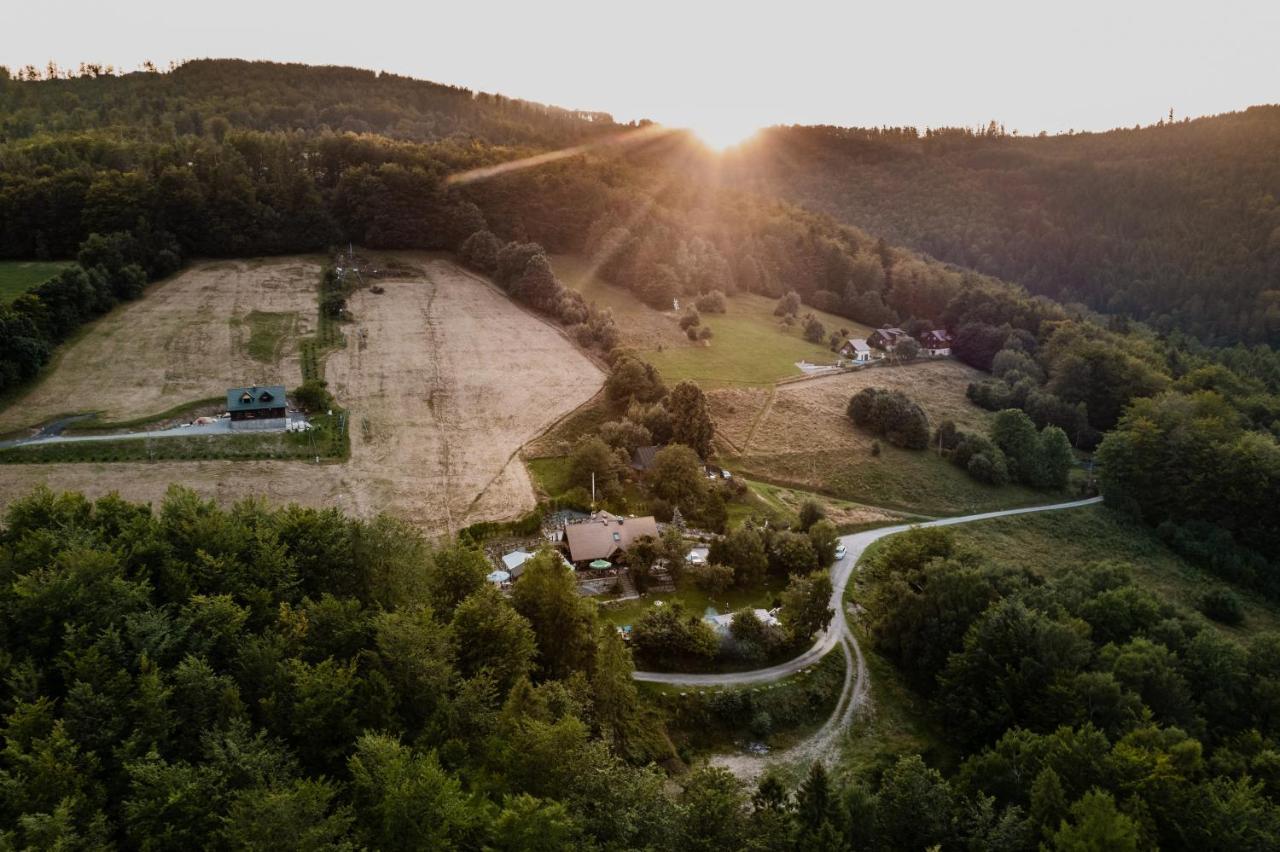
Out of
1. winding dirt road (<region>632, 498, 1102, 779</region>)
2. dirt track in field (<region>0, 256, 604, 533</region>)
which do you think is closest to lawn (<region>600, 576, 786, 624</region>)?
winding dirt road (<region>632, 498, 1102, 779</region>)

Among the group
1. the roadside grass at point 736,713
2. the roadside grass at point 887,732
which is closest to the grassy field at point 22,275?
the roadside grass at point 736,713

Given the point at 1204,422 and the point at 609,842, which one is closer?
the point at 609,842

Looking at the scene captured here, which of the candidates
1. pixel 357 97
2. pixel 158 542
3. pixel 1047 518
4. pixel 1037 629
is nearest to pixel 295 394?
pixel 158 542

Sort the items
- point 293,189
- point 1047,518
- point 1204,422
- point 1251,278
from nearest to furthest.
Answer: point 1047,518, point 1204,422, point 293,189, point 1251,278

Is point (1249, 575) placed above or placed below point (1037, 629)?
below

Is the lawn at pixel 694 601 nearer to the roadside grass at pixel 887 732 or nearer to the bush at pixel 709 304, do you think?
the roadside grass at pixel 887 732

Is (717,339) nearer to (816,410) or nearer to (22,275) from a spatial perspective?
(816,410)

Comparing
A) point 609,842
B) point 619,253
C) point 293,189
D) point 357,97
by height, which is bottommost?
point 609,842

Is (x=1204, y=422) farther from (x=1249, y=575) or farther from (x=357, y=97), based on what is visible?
(x=357, y=97)
